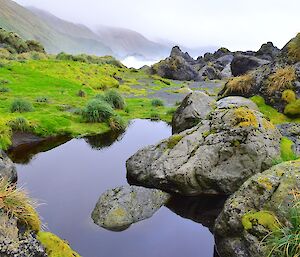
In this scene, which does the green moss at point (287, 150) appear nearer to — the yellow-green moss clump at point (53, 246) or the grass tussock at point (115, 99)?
the yellow-green moss clump at point (53, 246)

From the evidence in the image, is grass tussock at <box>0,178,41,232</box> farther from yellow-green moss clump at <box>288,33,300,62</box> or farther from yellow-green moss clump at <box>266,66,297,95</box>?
yellow-green moss clump at <box>288,33,300,62</box>

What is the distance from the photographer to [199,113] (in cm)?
2597

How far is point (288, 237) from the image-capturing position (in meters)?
9.23

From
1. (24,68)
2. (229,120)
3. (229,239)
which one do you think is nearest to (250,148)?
(229,120)

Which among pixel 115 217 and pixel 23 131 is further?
pixel 23 131

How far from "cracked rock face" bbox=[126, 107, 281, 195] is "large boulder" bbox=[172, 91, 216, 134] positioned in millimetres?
8049

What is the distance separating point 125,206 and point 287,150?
753cm

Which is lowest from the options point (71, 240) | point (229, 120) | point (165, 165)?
point (71, 240)

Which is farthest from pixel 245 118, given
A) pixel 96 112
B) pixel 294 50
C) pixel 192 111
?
pixel 96 112

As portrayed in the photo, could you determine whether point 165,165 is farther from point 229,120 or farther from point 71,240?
point 71,240

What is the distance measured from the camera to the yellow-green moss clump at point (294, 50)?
1012 inches

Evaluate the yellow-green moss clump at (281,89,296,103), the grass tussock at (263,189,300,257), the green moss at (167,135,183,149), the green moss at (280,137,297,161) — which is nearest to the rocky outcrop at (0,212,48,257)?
the grass tussock at (263,189,300,257)

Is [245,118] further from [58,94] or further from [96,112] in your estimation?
[58,94]

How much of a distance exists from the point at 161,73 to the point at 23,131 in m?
68.8
